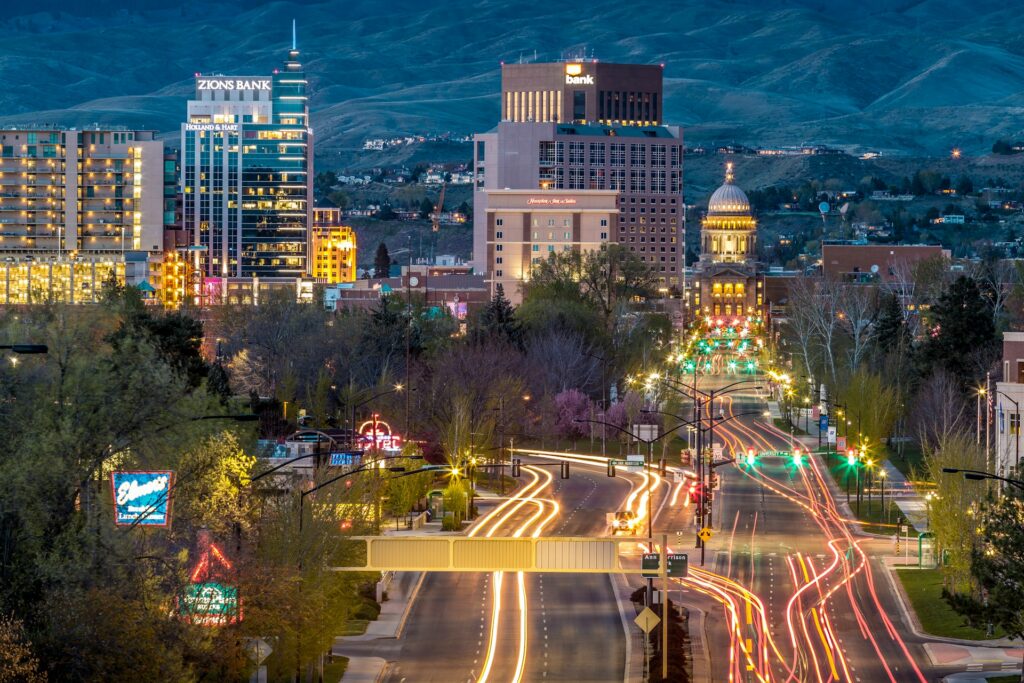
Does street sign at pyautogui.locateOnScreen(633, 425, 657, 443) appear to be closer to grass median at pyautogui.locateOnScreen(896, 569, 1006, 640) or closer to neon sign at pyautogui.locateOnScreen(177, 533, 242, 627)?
grass median at pyautogui.locateOnScreen(896, 569, 1006, 640)

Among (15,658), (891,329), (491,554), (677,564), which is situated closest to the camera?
(15,658)

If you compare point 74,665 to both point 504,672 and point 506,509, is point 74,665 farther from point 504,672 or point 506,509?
point 506,509

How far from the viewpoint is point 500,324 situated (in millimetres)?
166750

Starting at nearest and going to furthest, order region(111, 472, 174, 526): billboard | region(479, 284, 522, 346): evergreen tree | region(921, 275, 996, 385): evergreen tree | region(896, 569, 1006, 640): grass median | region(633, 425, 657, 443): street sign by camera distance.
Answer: region(111, 472, 174, 526): billboard → region(896, 569, 1006, 640): grass median → region(633, 425, 657, 443): street sign → region(921, 275, 996, 385): evergreen tree → region(479, 284, 522, 346): evergreen tree

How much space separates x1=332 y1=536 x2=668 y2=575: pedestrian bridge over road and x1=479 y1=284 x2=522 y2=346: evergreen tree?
318 ft

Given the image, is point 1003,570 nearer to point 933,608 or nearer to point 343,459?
point 933,608

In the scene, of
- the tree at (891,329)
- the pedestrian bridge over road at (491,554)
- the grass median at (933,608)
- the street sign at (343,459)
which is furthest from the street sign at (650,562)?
the tree at (891,329)

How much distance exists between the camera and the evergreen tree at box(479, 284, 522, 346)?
164 metres

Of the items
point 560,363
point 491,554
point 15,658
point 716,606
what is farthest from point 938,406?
point 15,658

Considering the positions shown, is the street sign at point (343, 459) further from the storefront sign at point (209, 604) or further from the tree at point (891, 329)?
the tree at point (891, 329)

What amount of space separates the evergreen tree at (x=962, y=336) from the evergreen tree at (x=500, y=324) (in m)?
32.6

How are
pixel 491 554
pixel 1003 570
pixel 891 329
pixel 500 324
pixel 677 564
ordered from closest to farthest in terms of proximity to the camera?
pixel 1003 570
pixel 491 554
pixel 677 564
pixel 500 324
pixel 891 329

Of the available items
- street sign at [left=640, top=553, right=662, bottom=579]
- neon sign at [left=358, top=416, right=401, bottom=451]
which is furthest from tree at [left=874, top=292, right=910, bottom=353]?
street sign at [left=640, top=553, right=662, bottom=579]

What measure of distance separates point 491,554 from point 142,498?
1080cm
